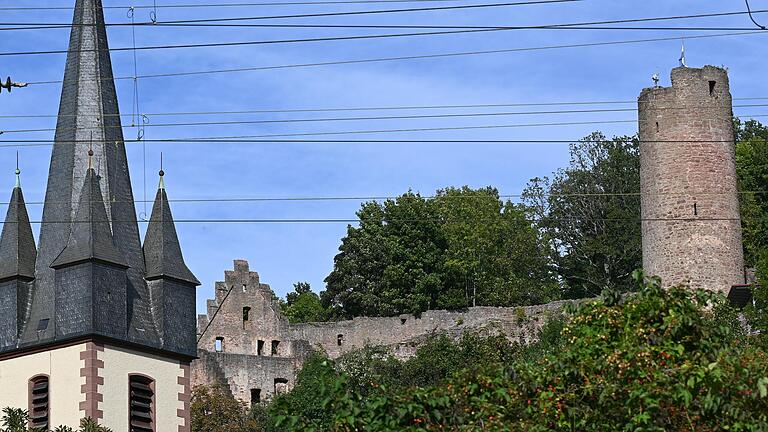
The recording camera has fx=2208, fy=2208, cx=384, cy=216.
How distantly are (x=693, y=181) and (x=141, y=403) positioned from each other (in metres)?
20.2

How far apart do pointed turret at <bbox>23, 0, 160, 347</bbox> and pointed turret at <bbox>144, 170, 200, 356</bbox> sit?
18 cm

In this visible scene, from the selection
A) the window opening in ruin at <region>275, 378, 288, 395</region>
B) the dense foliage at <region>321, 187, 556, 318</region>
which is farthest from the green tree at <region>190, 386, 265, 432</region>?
the dense foliage at <region>321, 187, 556, 318</region>

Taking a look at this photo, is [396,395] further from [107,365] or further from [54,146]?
[54,146]

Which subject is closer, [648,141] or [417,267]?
[648,141]

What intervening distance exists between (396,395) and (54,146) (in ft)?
65.2

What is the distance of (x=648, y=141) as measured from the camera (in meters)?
54.5

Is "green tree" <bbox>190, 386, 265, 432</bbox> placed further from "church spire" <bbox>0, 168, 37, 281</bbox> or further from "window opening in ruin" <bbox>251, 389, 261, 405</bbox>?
"church spire" <bbox>0, 168, 37, 281</bbox>

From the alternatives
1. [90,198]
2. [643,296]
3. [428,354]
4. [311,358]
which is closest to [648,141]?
[428,354]

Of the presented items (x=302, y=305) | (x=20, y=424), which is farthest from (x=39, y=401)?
(x=302, y=305)

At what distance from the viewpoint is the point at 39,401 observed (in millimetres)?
37969

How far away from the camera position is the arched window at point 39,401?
37.6m

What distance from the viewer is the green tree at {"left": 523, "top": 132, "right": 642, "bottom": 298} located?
235 ft

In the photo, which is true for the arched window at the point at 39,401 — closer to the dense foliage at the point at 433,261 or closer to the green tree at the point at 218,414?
the green tree at the point at 218,414

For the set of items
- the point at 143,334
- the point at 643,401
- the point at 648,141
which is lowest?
the point at 643,401
